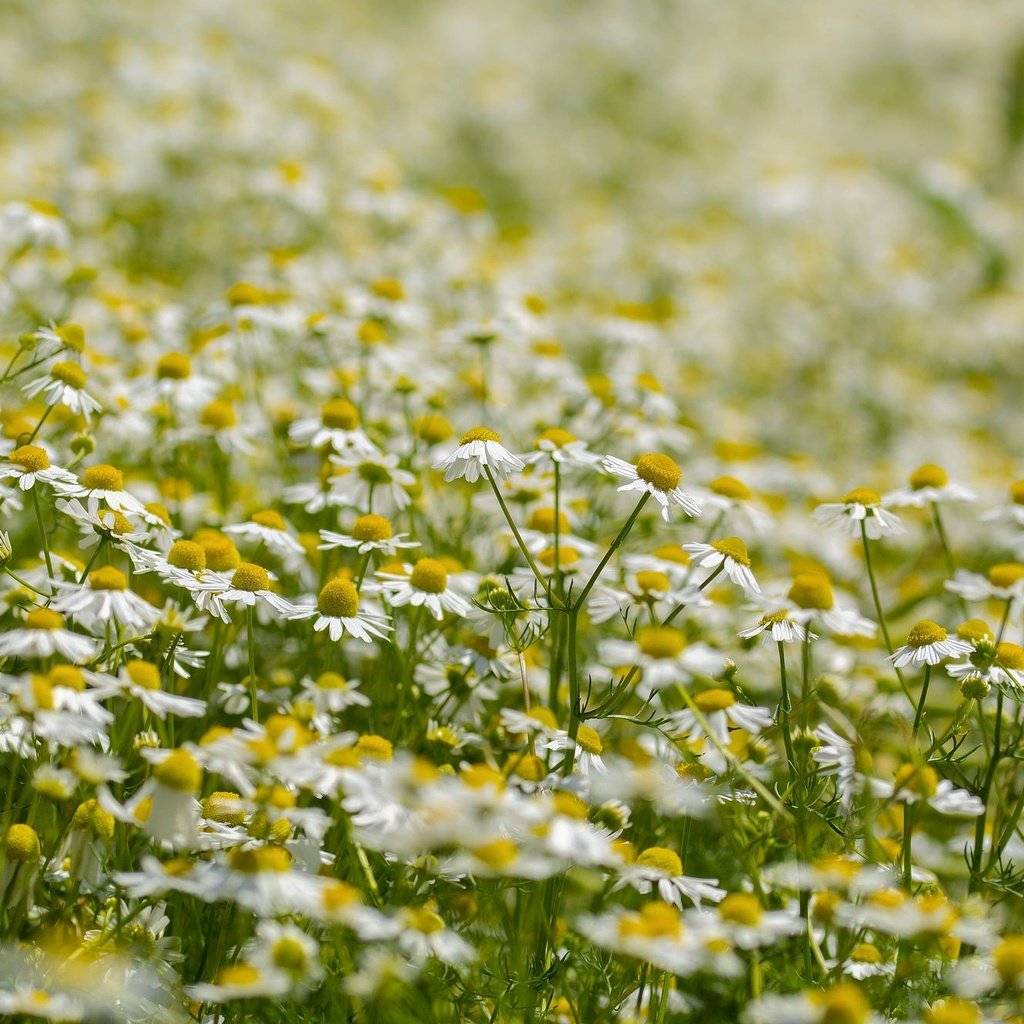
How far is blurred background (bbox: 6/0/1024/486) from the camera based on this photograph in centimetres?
677

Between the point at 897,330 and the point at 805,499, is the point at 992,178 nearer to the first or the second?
the point at 897,330

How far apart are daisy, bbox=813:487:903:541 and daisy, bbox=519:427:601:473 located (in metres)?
0.75

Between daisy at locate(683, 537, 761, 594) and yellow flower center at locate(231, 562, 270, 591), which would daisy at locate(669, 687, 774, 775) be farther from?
yellow flower center at locate(231, 562, 270, 591)

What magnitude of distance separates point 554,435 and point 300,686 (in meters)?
0.99

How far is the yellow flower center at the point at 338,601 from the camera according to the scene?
8.95 feet

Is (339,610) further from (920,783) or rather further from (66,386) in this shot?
(920,783)

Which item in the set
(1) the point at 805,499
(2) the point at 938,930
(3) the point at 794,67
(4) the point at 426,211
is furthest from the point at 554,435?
(3) the point at 794,67

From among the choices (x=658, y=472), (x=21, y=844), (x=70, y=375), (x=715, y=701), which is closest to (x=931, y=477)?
(x=658, y=472)

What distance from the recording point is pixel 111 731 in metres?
2.66

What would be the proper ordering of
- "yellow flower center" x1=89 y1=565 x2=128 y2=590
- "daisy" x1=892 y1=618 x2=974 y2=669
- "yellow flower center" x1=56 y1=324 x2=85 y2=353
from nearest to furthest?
"yellow flower center" x1=89 y1=565 x2=128 y2=590, "daisy" x1=892 y1=618 x2=974 y2=669, "yellow flower center" x1=56 y1=324 x2=85 y2=353

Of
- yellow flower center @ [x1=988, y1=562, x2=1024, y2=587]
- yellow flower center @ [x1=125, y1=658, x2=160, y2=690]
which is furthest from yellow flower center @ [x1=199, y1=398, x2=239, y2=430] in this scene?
yellow flower center @ [x1=988, y1=562, x2=1024, y2=587]

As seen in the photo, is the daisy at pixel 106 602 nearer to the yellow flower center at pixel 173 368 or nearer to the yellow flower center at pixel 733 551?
the yellow flower center at pixel 733 551

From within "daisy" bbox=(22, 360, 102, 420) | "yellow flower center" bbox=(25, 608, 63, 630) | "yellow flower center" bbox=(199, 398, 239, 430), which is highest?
"yellow flower center" bbox=(199, 398, 239, 430)

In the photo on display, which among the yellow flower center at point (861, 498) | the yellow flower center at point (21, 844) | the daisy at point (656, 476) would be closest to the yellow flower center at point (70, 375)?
the yellow flower center at point (21, 844)
